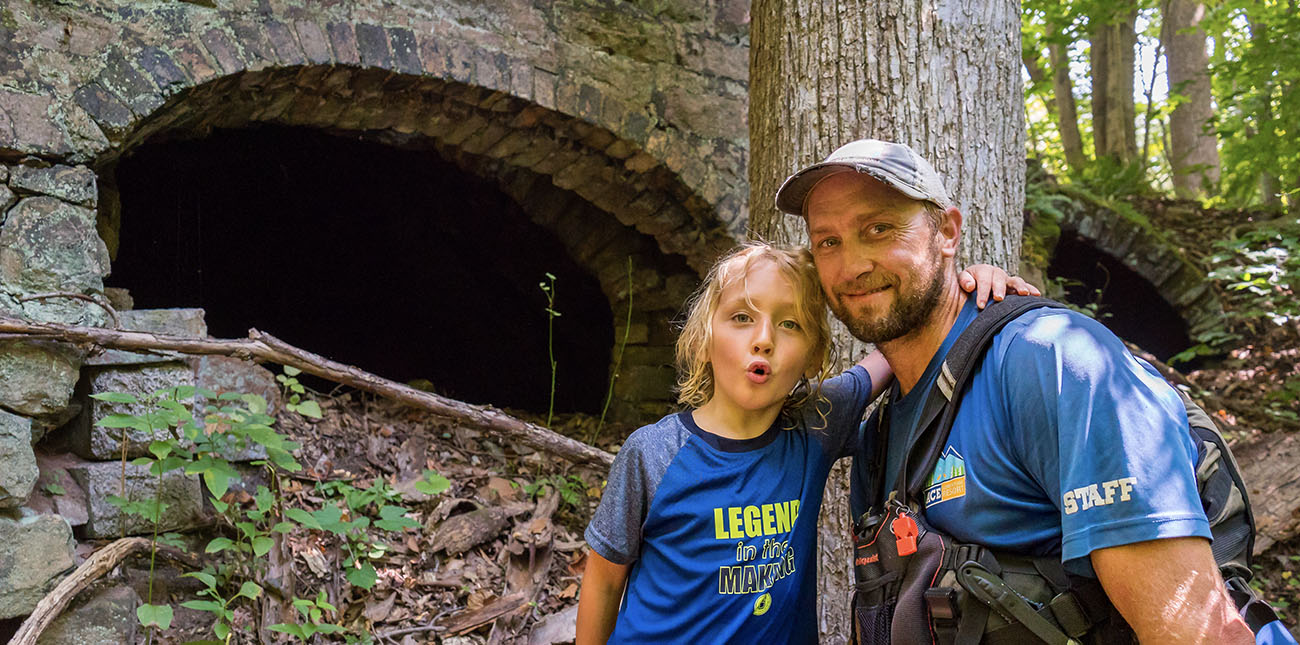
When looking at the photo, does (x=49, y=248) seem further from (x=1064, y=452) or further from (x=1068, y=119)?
(x=1068, y=119)

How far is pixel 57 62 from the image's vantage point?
10.7ft

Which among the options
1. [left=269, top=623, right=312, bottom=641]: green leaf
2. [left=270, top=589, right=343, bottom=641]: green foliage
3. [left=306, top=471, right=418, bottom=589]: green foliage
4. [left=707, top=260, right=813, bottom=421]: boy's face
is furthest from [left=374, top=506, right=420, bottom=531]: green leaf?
[left=707, top=260, right=813, bottom=421]: boy's face

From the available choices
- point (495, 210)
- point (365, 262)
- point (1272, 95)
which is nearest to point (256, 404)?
point (495, 210)

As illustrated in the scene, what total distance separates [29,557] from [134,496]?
1.39 feet

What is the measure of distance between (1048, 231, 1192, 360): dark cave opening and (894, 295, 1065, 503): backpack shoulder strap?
17.7 ft

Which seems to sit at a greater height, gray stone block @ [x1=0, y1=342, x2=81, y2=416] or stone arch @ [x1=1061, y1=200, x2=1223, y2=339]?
stone arch @ [x1=1061, y1=200, x2=1223, y2=339]

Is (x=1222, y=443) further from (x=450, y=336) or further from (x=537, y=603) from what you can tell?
(x=450, y=336)

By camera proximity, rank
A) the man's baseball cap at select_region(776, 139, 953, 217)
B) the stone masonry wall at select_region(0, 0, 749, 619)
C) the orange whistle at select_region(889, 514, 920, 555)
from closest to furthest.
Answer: the orange whistle at select_region(889, 514, 920, 555), the man's baseball cap at select_region(776, 139, 953, 217), the stone masonry wall at select_region(0, 0, 749, 619)

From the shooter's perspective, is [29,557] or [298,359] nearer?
[29,557]

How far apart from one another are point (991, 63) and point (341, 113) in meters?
3.03

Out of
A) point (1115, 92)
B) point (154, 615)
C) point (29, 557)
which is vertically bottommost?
point (154, 615)

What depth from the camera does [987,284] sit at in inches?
66.3

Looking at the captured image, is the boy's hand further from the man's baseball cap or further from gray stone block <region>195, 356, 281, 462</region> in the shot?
gray stone block <region>195, 356, 281, 462</region>

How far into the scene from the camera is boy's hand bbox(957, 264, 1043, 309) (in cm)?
165
